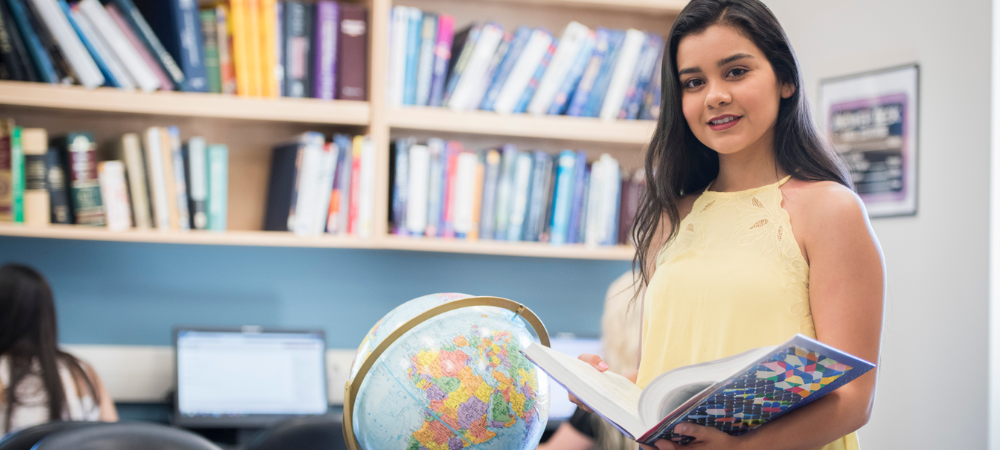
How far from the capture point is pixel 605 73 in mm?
2297

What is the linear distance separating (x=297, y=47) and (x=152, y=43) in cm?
39

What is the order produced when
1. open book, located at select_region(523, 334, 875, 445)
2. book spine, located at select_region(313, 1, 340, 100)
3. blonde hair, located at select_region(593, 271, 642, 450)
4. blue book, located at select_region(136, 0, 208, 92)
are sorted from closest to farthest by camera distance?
open book, located at select_region(523, 334, 875, 445), blonde hair, located at select_region(593, 271, 642, 450), blue book, located at select_region(136, 0, 208, 92), book spine, located at select_region(313, 1, 340, 100)

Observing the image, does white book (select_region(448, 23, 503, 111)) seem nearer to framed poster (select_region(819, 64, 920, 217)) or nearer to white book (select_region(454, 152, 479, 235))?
white book (select_region(454, 152, 479, 235))

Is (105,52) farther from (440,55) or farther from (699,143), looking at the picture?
(699,143)

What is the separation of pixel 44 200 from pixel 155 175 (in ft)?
0.99

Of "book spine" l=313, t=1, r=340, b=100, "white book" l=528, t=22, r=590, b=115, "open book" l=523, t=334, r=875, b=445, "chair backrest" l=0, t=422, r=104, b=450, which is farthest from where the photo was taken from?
"white book" l=528, t=22, r=590, b=115

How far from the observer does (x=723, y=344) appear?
37.3 inches

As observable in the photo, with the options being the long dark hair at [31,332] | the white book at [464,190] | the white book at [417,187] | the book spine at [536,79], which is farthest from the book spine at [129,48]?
the book spine at [536,79]

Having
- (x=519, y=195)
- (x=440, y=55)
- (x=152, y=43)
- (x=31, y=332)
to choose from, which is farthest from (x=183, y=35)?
(x=519, y=195)

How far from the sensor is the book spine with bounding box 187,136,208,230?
208 cm

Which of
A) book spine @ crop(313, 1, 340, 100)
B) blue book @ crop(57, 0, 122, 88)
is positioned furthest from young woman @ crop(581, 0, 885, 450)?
blue book @ crop(57, 0, 122, 88)

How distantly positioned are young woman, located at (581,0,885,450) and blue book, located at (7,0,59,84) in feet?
5.65

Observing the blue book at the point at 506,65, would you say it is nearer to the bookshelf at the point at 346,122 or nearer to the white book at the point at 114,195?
the bookshelf at the point at 346,122

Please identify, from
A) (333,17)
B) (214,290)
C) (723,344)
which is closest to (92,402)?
(214,290)
